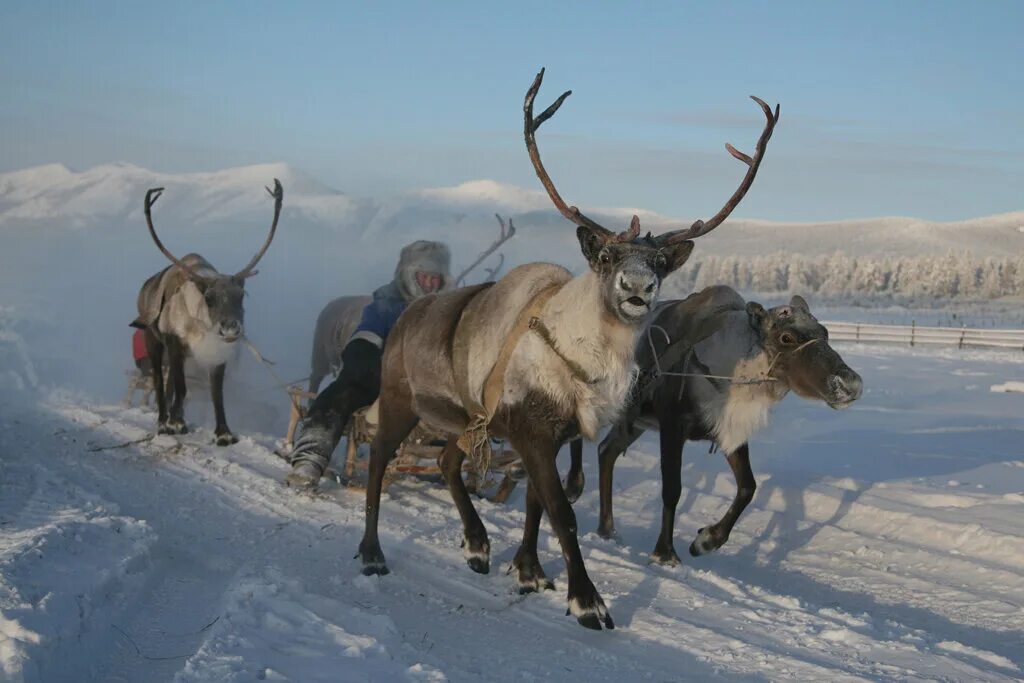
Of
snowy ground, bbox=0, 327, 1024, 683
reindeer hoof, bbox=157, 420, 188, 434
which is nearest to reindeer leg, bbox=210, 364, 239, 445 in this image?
snowy ground, bbox=0, 327, 1024, 683

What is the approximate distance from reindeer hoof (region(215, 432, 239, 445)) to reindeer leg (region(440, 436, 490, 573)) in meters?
4.31

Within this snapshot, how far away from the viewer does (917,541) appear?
7.82m

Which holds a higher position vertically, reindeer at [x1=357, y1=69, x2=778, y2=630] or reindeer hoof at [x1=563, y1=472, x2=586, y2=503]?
reindeer at [x1=357, y1=69, x2=778, y2=630]

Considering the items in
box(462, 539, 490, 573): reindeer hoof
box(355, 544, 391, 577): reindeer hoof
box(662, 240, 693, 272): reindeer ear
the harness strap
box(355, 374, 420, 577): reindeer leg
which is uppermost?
box(662, 240, 693, 272): reindeer ear

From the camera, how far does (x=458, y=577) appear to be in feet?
21.0

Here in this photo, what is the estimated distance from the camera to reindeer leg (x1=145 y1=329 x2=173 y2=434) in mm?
11442

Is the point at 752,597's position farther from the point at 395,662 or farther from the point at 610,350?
the point at 395,662

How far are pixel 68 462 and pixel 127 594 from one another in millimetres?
4650

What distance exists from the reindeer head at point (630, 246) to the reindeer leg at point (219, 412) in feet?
20.2

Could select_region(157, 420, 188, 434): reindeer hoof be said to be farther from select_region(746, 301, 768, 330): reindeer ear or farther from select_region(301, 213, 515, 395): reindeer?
select_region(746, 301, 768, 330): reindeer ear

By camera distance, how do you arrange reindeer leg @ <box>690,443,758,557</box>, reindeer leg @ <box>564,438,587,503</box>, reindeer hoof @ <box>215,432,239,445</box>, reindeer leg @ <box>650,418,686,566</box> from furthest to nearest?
reindeer hoof @ <box>215,432,239,445</box> < reindeer leg @ <box>564,438,587,503</box> < reindeer leg @ <box>690,443,758,557</box> < reindeer leg @ <box>650,418,686,566</box>

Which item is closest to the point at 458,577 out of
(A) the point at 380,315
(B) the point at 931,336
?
(A) the point at 380,315

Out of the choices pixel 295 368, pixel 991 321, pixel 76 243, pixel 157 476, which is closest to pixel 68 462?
pixel 157 476

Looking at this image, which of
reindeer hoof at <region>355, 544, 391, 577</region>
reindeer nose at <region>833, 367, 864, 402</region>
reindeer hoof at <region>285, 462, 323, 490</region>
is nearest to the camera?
reindeer hoof at <region>355, 544, 391, 577</region>
